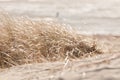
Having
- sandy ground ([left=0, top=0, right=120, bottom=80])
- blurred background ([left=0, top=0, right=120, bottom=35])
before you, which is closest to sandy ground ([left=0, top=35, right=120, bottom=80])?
sandy ground ([left=0, top=0, right=120, bottom=80])

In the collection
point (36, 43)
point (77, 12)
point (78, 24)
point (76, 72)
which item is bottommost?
point (76, 72)

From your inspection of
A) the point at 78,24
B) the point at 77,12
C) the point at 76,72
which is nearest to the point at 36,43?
the point at 76,72

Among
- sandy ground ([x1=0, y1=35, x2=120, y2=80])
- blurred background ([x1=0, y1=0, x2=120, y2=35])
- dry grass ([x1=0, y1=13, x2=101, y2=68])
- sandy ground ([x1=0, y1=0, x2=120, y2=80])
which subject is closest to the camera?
sandy ground ([x1=0, y1=35, x2=120, y2=80])

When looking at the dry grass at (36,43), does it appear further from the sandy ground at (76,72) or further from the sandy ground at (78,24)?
the sandy ground at (76,72)

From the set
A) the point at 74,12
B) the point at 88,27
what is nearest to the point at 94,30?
the point at 88,27

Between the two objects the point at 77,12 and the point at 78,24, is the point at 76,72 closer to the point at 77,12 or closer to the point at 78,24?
the point at 78,24

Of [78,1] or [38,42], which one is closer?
[38,42]

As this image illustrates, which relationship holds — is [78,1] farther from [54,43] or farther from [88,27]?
[54,43]

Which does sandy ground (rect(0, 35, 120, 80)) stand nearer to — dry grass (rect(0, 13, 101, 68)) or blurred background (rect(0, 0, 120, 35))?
dry grass (rect(0, 13, 101, 68))
